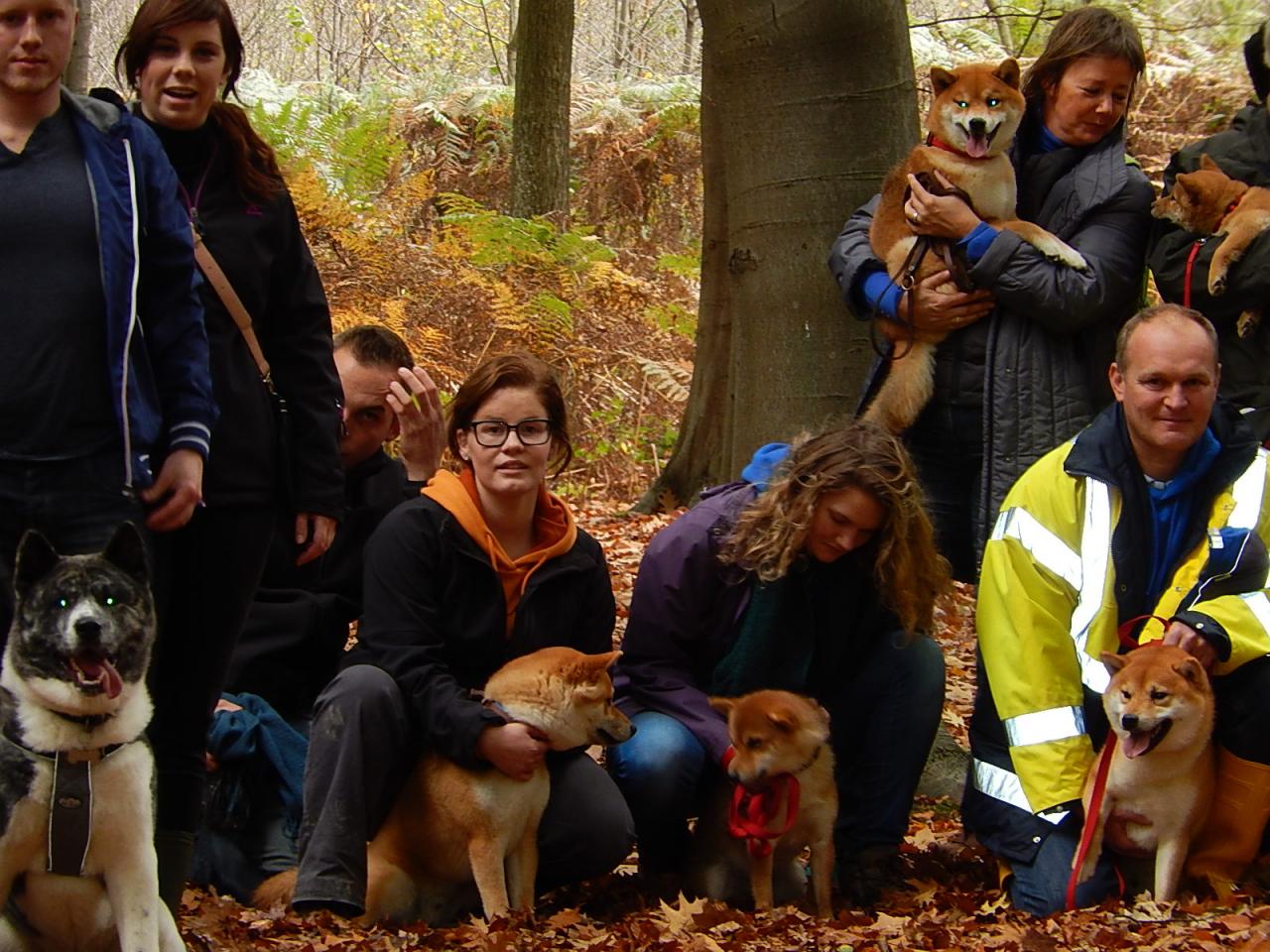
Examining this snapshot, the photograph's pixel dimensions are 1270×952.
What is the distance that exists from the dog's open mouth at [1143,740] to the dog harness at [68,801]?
2760 millimetres

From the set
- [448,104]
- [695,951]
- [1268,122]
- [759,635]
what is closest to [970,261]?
[1268,122]

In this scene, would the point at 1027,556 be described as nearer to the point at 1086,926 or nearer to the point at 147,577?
the point at 1086,926

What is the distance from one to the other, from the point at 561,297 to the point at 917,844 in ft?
21.9

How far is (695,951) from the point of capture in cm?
344

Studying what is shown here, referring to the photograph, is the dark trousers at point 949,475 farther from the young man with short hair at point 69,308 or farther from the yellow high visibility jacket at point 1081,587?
the young man with short hair at point 69,308

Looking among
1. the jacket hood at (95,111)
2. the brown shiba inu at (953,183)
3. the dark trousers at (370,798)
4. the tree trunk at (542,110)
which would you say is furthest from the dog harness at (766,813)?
the tree trunk at (542,110)

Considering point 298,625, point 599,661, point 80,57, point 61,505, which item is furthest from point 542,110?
point 61,505

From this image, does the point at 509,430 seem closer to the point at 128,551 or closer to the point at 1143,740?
the point at 128,551

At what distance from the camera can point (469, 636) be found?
4098mm

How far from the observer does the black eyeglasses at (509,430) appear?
411 cm

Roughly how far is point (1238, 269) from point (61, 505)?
3.64m

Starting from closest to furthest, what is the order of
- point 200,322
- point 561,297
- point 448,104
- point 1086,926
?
point 200,322, point 1086,926, point 561,297, point 448,104

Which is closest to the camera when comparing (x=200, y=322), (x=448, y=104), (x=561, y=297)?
(x=200, y=322)

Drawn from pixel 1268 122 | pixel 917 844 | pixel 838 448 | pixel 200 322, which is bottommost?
pixel 917 844
